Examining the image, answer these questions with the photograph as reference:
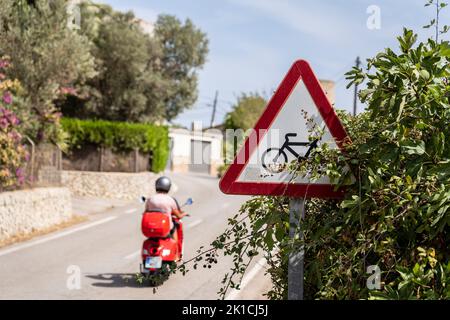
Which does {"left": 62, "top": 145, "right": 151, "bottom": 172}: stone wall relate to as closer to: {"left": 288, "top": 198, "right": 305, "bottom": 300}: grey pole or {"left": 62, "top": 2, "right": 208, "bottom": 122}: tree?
{"left": 62, "top": 2, "right": 208, "bottom": 122}: tree

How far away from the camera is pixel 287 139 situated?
9.97 ft

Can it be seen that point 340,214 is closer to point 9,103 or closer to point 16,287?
point 16,287

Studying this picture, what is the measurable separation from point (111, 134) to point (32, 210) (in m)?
11.7

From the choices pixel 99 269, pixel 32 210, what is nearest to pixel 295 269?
pixel 99 269

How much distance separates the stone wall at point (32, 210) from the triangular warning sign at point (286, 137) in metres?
11.5

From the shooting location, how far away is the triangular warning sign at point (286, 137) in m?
2.96

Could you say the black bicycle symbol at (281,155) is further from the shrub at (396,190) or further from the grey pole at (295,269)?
the grey pole at (295,269)

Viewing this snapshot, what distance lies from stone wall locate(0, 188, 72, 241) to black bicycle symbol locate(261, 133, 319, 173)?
11.6 meters

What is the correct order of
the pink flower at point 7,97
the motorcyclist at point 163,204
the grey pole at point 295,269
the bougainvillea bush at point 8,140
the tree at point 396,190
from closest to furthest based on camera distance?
the tree at point 396,190
the grey pole at point 295,269
the motorcyclist at point 163,204
the bougainvillea bush at point 8,140
the pink flower at point 7,97

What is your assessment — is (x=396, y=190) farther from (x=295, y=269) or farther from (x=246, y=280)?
(x=246, y=280)

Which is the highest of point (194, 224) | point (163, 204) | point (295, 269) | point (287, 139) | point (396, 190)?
point (287, 139)

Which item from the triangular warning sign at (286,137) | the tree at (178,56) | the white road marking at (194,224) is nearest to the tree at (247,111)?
the tree at (178,56)

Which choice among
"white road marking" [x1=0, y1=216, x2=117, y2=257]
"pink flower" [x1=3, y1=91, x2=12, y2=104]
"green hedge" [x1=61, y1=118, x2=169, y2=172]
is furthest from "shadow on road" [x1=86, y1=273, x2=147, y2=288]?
"green hedge" [x1=61, y1=118, x2=169, y2=172]

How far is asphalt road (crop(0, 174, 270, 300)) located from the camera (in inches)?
353
